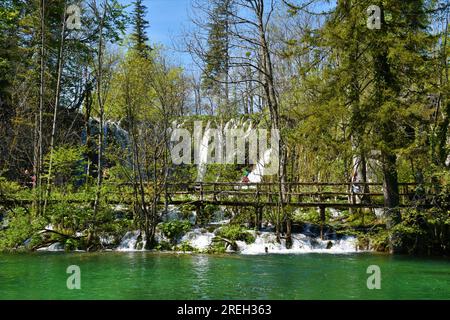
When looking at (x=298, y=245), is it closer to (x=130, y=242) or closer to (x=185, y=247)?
(x=185, y=247)

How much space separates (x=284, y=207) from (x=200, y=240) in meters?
3.29

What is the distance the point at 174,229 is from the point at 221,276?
653 centimetres

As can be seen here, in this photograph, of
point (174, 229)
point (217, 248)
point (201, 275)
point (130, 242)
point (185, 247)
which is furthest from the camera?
point (174, 229)

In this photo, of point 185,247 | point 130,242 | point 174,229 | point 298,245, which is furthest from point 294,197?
point 130,242

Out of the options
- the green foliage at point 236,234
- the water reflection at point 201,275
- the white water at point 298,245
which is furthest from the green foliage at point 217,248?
the water reflection at point 201,275

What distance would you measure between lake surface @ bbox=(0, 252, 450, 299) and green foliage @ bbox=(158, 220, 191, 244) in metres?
2.16

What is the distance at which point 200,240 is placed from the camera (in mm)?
17250

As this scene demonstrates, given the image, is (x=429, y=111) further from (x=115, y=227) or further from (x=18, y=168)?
(x=18, y=168)

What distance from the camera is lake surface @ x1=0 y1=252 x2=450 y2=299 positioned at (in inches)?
370

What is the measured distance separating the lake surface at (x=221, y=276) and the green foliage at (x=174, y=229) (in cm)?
216

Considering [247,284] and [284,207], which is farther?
[284,207]

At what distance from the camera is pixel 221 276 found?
1134 centimetres

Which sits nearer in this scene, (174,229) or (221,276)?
(221,276)
